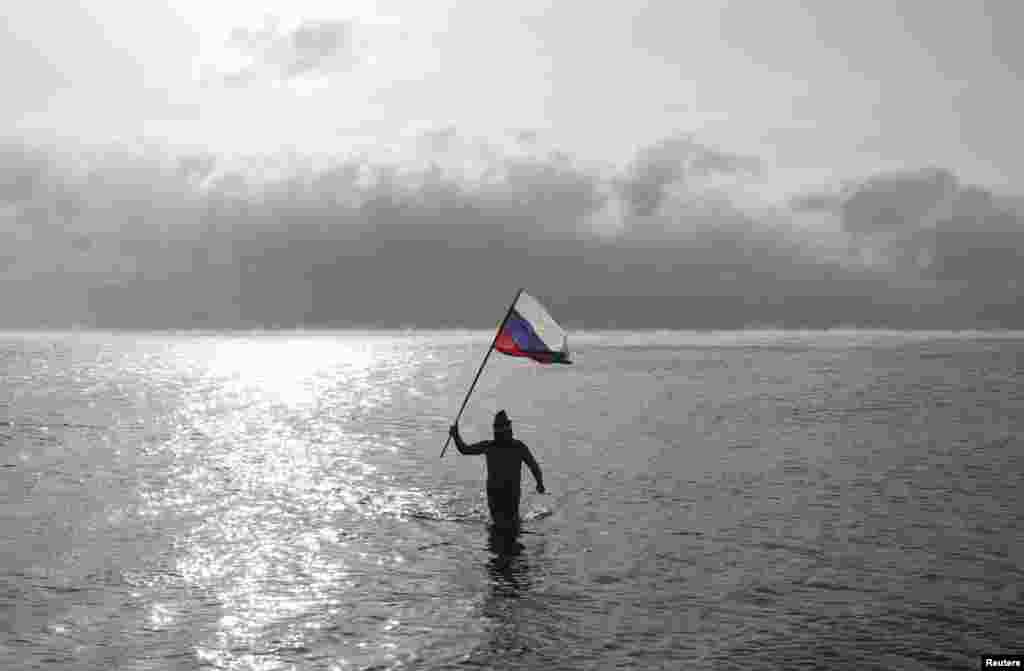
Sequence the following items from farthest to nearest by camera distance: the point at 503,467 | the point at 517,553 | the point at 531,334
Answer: the point at 531,334, the point at 503,467, the point at 517,553

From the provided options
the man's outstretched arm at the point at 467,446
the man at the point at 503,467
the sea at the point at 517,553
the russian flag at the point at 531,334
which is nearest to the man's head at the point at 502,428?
the man at the point at 503,467

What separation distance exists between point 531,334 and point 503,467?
12.8 ft

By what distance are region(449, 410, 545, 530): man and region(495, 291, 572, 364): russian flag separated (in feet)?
6.89

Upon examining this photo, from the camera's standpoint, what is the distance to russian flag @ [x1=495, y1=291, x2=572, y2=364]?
79.0ft

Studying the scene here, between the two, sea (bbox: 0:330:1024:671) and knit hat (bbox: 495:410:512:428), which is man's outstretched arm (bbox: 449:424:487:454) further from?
sea (bbox: 0:330:1024:671)

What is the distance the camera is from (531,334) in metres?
24.4

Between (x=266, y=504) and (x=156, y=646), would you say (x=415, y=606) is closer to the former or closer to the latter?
(x=156, y=646)

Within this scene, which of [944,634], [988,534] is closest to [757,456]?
[988,534]

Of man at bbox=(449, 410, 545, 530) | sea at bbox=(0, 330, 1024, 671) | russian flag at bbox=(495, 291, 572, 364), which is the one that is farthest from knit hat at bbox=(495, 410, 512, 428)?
sea at bbox=(0, 330, 1024, 671)

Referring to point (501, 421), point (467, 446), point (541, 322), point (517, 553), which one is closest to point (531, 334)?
point (541, 322)

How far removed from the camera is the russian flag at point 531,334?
79.0 ft

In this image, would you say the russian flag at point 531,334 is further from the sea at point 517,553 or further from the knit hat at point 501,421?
the sea at point 517,553

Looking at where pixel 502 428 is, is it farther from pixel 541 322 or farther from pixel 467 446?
pixel 541 322

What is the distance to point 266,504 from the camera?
100 ft
